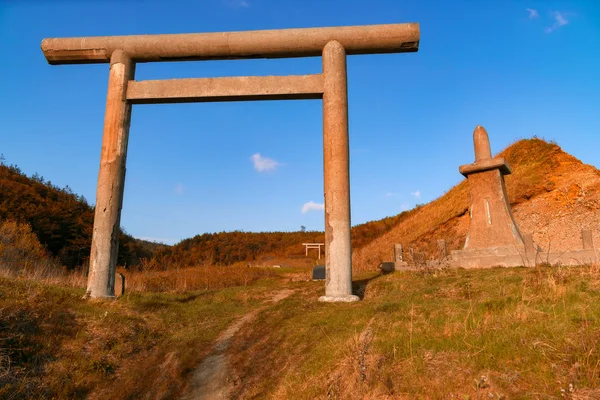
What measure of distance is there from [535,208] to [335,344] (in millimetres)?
17723

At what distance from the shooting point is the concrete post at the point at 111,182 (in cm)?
802

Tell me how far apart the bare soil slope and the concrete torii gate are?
883cm

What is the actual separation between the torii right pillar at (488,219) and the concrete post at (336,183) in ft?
13.4

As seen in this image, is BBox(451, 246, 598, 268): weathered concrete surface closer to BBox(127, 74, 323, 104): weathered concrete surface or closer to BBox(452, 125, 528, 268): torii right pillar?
BBox(452, 125, 528, 268): torii right pillar

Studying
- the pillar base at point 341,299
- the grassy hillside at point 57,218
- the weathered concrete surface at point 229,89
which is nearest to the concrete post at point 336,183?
the pillar base at point 341,299

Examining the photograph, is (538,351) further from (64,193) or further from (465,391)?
(64,193)

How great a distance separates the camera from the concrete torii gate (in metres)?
7.93

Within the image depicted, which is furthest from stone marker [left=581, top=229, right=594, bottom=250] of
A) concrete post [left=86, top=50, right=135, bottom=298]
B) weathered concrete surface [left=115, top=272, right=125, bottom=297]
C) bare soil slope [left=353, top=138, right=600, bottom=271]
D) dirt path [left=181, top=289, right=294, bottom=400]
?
concrete post [left=86, top=50, right=135, bottom=298]

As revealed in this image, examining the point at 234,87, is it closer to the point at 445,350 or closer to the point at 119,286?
the point at 119,286

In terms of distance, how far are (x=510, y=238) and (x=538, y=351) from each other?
758 cm

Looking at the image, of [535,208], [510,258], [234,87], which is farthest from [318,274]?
[535,208]

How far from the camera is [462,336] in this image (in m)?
3.89

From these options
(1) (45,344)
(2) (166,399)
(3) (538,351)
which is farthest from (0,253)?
(3) (538,351)

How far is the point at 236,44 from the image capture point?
29.0ft
